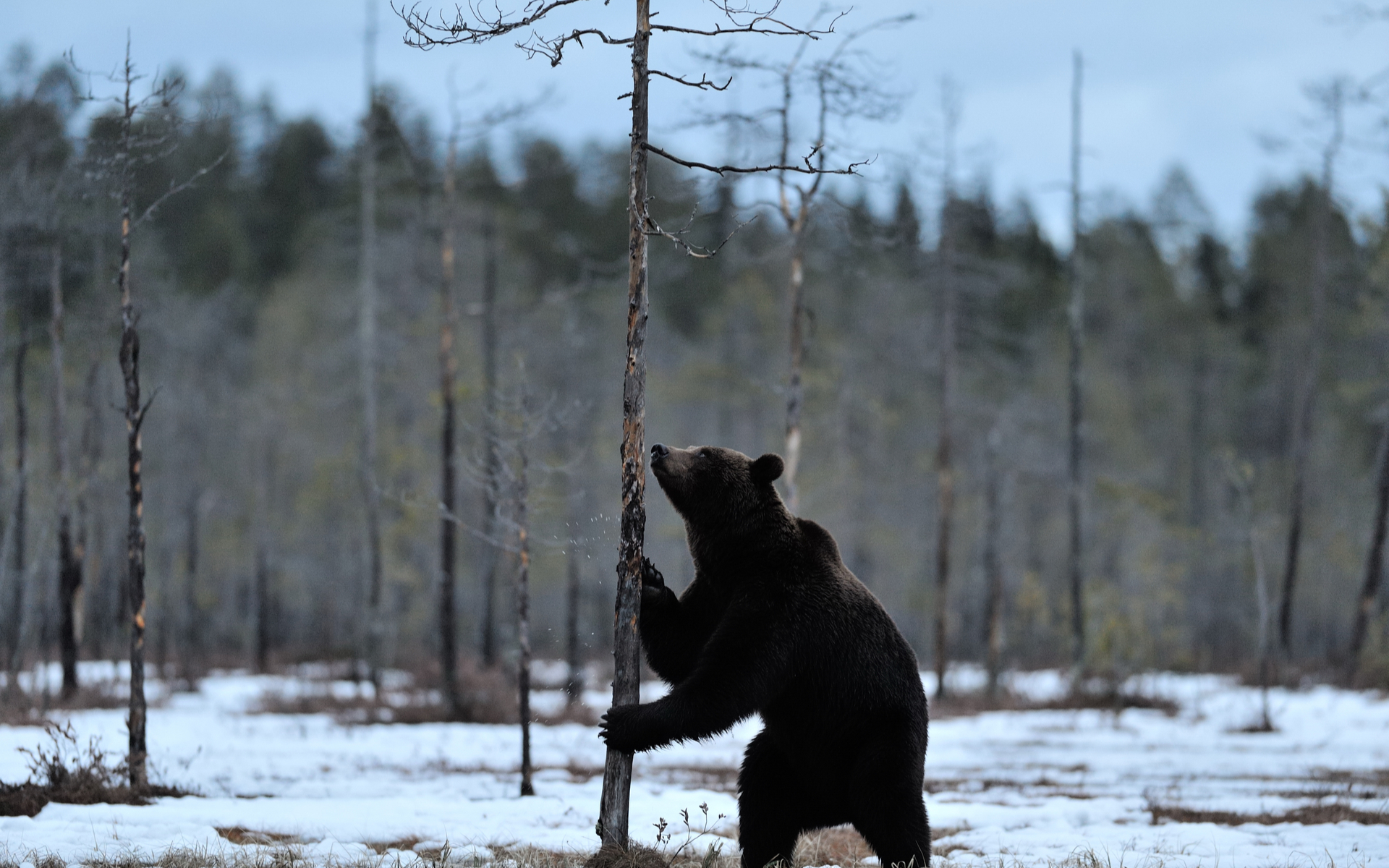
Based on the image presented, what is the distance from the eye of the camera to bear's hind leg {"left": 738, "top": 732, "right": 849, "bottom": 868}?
618cm

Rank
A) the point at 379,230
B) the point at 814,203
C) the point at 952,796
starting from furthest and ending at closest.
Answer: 1. the point at 379,230
2. the point at 814,203
3. the point at 952,796

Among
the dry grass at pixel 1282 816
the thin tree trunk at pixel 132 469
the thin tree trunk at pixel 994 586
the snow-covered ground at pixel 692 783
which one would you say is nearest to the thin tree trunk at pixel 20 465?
the snow-covered ground at pixel 692 783

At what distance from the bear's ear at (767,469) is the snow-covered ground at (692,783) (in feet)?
9.29

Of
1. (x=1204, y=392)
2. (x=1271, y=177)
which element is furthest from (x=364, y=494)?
(x=1271, y=177)

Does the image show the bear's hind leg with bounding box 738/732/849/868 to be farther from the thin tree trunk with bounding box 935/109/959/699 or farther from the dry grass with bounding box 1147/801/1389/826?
the thin tree trunk with bounding box 935/109/959/699

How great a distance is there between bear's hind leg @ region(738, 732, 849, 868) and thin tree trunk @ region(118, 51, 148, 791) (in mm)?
5724

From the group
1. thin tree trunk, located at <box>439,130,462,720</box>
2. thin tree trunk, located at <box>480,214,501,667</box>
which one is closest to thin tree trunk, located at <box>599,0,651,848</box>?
thin tree trunk, located at <box>480,214,501,667</box>

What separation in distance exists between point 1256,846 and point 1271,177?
54518 mm

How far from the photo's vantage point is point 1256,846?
801cm

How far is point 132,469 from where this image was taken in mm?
9453

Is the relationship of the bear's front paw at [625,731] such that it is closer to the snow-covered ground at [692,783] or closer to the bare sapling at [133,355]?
the snow-covered ground at [692,783]

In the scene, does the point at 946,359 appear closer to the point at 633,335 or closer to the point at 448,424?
the point at 448,424

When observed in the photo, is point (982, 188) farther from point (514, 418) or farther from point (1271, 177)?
point (1271, 177)

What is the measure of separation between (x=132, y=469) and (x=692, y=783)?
6626mm
